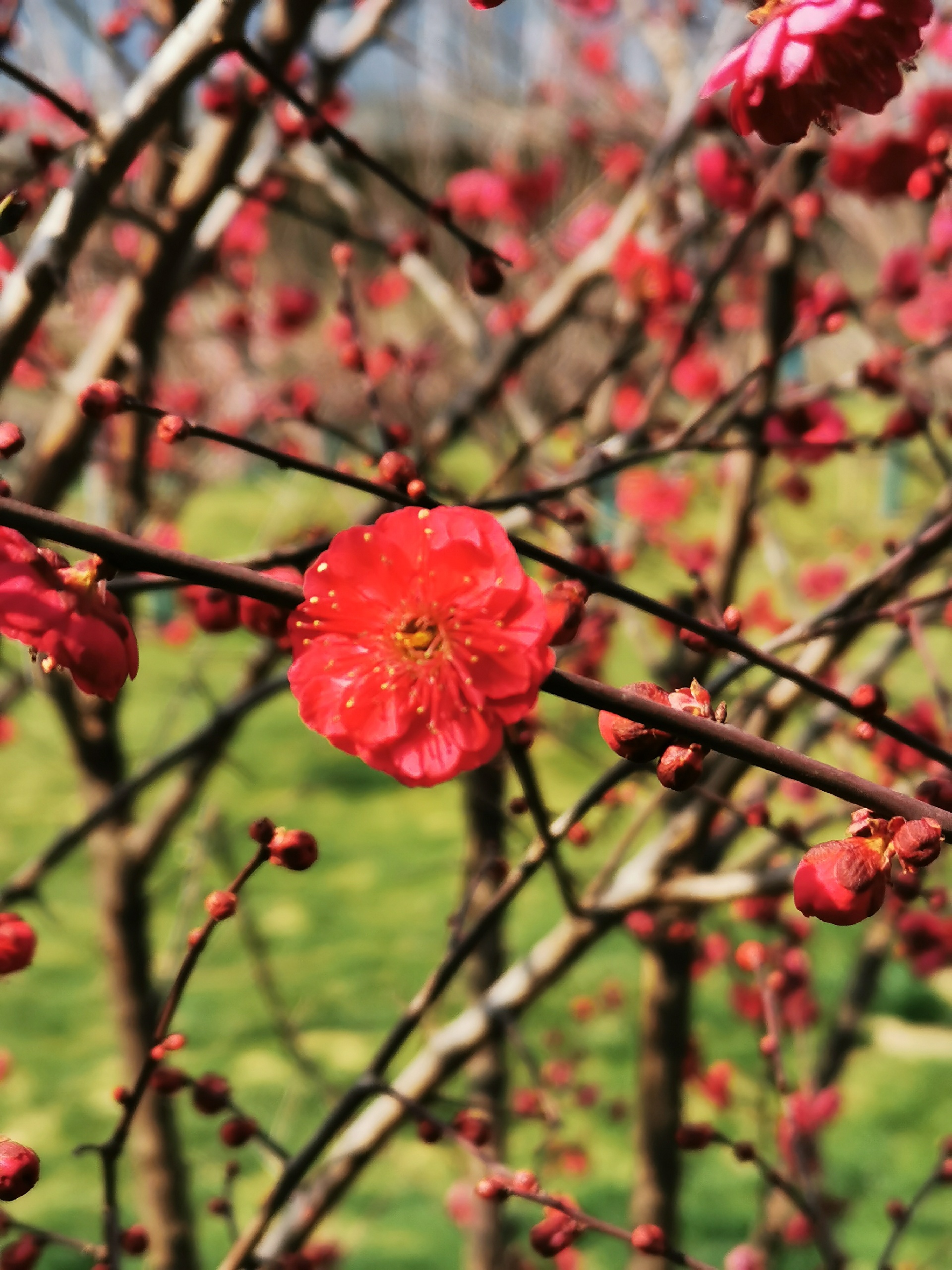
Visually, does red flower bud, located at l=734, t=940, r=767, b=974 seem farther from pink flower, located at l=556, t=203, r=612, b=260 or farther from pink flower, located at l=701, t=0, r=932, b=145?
pink flower, located at l=556, t=203, r=612, b=260

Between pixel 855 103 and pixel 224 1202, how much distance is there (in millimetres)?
1552

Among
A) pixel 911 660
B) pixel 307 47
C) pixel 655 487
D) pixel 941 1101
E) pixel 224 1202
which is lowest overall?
pixel 224 1202

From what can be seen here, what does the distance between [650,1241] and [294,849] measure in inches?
25.6

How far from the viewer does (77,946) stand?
548 cm

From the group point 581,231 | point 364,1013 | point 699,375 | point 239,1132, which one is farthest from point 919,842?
point 699,375

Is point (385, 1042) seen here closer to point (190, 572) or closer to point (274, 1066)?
point (190, 572)

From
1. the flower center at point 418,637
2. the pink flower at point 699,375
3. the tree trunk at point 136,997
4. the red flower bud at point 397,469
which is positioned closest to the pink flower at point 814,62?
the red flower bud at point 397,469

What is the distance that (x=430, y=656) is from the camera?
1.00 m

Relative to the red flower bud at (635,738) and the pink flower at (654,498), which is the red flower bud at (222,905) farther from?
the pink flower at (654,498)

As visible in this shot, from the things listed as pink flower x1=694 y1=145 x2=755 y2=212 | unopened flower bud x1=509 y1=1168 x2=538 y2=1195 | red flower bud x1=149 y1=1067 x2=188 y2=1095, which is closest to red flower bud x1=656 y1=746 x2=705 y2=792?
unopened flower bud x1=509 y1=1168 x2=538 y2=1195

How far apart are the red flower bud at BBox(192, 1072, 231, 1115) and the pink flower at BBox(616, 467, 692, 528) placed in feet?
12.7

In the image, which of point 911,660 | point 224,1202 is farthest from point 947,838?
point 911,660

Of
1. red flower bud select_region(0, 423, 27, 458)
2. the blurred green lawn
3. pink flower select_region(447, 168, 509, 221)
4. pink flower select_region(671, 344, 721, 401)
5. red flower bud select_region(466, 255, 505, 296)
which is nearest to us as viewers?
red flower bud select_region(0, 423, 27, 458)

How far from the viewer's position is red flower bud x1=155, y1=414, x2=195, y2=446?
944 millimetres
